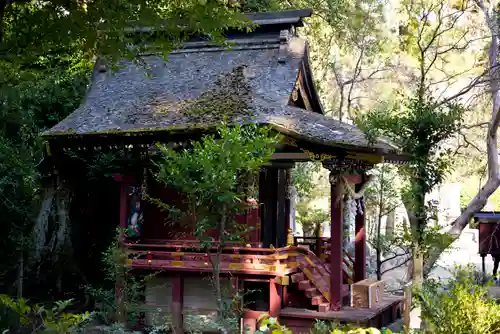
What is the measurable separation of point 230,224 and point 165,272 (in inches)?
157

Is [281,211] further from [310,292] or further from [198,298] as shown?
[198,298]

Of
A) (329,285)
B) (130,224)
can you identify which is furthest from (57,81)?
(329,285)

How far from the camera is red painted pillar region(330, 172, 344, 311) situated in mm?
11695

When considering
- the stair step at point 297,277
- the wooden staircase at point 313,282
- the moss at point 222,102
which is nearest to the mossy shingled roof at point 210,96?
the moss at point 222,102

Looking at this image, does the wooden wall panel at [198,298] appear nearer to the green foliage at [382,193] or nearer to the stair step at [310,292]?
the stair step at [310,292]

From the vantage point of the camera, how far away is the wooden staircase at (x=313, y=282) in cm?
1176

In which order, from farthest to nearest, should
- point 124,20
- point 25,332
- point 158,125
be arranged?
1. point 158,125
2. point 25,332
3. point 124,20

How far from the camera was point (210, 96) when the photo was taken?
13.0 meters

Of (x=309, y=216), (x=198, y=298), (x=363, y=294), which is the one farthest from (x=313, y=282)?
(x=309, y=216)

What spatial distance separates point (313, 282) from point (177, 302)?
294 cm

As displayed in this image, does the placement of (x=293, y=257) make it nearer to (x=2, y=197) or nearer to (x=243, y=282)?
(x=243, y=282)

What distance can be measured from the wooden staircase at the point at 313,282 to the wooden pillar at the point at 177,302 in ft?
8.02

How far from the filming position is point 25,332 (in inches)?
436

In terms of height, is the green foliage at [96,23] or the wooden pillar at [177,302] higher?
the green foliage at [96,23]
